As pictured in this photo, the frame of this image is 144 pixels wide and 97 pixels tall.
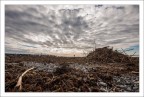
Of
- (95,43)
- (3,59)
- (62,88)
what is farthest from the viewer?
(95,43)

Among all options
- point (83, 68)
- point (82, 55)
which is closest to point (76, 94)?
point (83, 68)

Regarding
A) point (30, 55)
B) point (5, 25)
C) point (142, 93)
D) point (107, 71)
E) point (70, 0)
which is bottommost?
point (142, 93)

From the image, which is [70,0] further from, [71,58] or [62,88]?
[62,88]

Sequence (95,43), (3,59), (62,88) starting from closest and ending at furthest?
(62,88) < (3,59) < (95,43)

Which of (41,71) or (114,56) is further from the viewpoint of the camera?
(114,56)

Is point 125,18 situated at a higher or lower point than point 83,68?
higher

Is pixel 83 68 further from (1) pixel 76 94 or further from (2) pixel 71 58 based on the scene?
(1) pixel 76 94

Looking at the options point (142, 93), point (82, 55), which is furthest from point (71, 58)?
point (142, 93)
